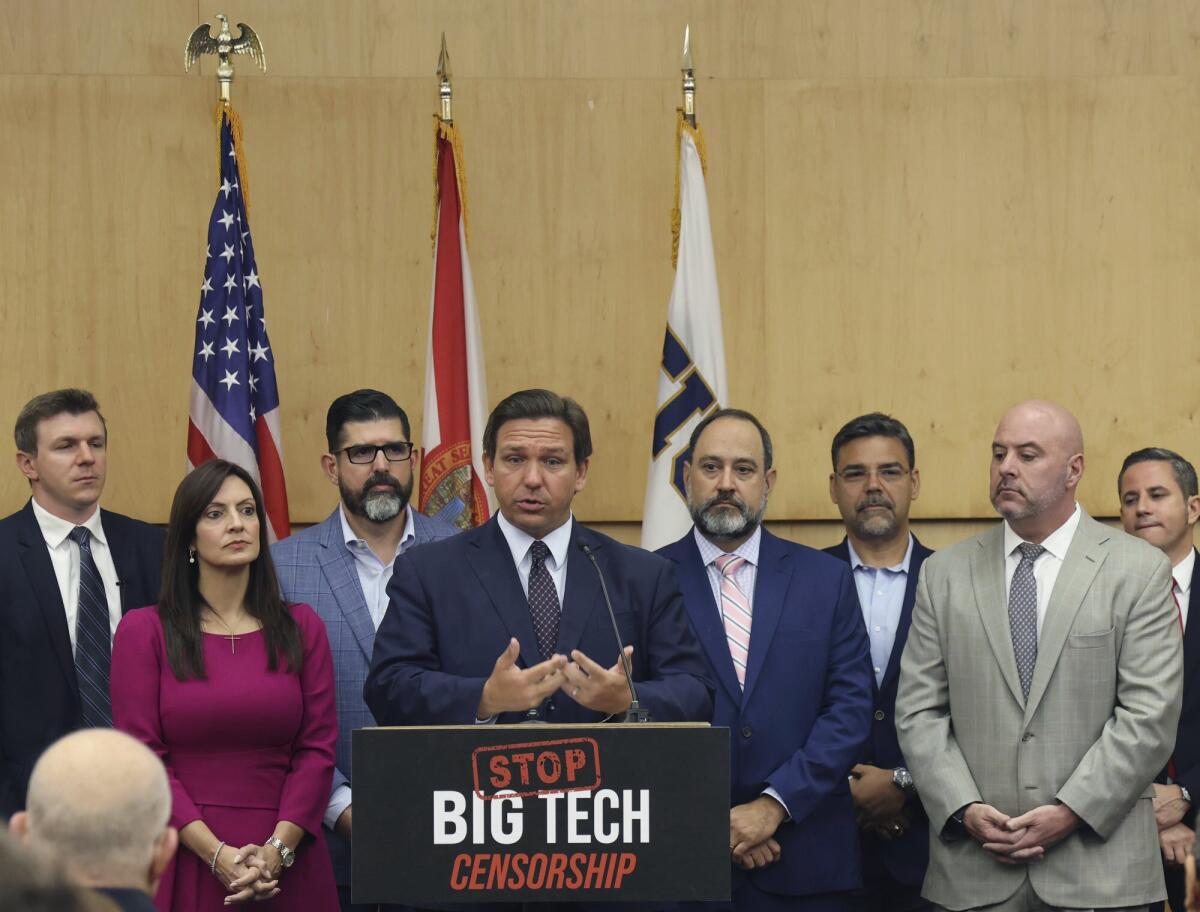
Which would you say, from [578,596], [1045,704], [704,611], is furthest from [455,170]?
[1045,704]

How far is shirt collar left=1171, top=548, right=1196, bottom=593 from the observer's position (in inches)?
175

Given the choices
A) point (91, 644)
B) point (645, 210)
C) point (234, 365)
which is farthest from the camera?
point (645, 210)

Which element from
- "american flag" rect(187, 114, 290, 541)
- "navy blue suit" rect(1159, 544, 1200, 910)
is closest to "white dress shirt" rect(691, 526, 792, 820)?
"navy blue suit" rect(1159, 544, 1200, 910)

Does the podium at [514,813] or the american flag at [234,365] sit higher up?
the american flag at [234,365]

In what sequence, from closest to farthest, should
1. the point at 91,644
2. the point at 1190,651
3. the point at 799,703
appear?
the point at 799,703
the point at 91,644
the point at 1190,651

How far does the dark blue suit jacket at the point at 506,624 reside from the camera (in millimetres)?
3322

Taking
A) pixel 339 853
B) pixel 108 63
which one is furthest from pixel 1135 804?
pixel 108 63

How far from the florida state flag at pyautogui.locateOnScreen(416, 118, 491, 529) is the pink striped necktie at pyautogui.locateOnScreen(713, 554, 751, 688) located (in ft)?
3.43

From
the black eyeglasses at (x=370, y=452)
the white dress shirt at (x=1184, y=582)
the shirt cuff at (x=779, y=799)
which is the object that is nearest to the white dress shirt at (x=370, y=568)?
the black eyeglasses at (x=370, y=452)

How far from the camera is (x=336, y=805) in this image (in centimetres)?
390

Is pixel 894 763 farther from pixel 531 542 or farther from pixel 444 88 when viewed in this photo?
pixel 444 88

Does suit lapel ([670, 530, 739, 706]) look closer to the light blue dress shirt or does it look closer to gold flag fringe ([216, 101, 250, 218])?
the light blue dress shirt

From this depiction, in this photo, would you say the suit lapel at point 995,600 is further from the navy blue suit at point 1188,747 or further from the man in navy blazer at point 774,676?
the navy blue suit at point 1188,747

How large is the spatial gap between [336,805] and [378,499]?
2.64 ft
